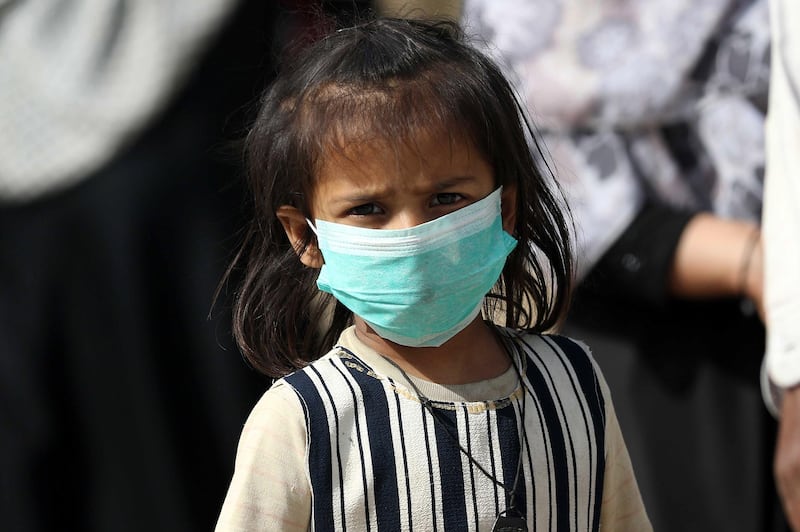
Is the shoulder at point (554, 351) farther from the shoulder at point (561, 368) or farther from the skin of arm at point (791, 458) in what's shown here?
the skin of arm at point (791, 458)

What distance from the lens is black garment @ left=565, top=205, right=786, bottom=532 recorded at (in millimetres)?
2604

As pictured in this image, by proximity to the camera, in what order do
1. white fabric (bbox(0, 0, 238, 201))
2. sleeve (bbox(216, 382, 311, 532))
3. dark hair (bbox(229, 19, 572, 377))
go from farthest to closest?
white fabric (bbox(0, 0, 238, 201))
dark hair (bbox(229, 19, 572, 377))
sleeve (bbox(216, 382, 311, 532))

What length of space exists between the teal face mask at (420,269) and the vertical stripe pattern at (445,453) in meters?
0.09

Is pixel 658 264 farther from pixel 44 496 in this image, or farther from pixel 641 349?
pixel 44 496

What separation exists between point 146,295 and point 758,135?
5.05 feet

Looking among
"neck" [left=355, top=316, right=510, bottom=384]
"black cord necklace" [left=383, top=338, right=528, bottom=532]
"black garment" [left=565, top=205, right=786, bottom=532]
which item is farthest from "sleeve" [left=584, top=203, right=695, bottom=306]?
"black cord necklace" [left=383, top=338, right=528, bottom=532]

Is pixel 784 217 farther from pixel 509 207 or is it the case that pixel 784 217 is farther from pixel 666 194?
pixel 666 194

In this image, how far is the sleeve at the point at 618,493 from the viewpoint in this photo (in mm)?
1867

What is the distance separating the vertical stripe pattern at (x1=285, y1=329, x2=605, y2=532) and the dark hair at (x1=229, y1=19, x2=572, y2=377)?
0.21 m

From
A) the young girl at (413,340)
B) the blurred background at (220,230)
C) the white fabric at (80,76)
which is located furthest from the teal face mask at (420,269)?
the white fabric at (80,76)

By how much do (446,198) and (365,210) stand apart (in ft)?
0.37

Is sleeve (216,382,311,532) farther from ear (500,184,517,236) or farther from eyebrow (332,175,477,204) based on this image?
ear (500,184,517,236)

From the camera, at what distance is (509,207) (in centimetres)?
187

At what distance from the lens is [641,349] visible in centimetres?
269
